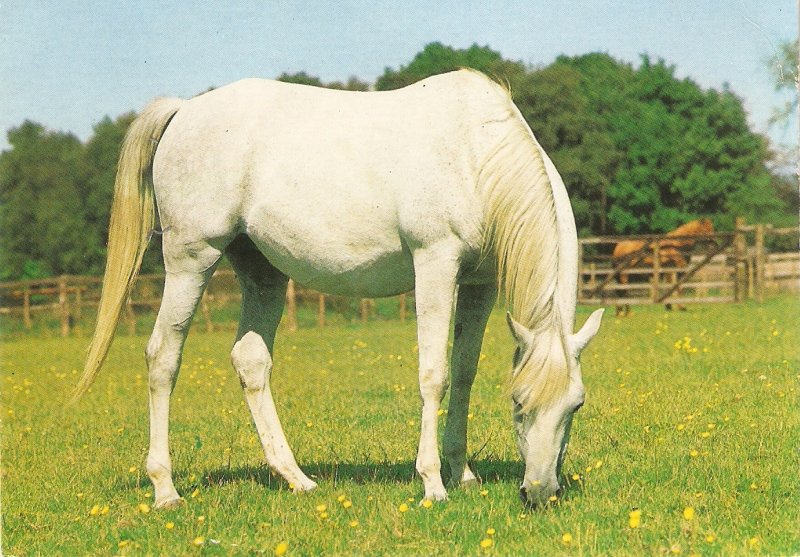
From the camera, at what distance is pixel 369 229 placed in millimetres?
5070

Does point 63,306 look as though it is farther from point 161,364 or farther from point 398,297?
point 161,364

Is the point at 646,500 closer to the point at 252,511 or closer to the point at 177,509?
the point at 252,511

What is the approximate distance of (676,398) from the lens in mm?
7539

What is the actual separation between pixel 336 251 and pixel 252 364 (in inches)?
44.3

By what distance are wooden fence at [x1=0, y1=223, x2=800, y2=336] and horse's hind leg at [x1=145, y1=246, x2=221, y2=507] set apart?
15.6 m

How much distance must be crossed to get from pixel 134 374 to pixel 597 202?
32.6 m

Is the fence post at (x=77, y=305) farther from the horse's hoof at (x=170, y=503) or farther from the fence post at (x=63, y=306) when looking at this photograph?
the horse's hoof at (x=170, y=503)

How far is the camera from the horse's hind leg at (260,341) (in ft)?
18.5

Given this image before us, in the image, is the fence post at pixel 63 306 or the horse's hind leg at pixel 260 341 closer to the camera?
the horse's hind leg at pixel 260 341

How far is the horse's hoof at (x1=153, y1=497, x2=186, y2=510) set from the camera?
513cm

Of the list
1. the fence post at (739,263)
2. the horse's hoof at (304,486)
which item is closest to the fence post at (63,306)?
the fence post at (739,263)

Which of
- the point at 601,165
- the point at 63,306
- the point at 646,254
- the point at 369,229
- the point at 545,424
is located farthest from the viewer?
the point at 601,165

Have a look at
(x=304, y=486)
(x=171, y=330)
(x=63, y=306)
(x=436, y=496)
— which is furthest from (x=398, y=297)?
(x=436, y=496)

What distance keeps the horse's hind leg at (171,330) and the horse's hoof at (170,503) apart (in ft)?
1.21
